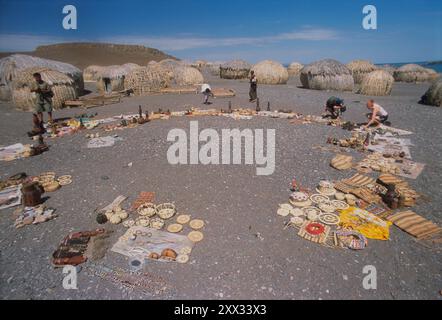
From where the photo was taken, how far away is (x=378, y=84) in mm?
22766

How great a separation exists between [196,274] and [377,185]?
5418mm

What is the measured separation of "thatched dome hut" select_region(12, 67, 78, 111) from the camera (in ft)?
55.4

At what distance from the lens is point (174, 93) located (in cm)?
2308

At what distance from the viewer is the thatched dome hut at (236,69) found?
124 ft

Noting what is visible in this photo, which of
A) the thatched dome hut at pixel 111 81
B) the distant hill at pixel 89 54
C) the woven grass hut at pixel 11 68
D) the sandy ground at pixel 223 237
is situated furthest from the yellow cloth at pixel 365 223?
the distant hill at pixel 89 54

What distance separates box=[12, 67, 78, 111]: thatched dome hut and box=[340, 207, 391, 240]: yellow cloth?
18349mm

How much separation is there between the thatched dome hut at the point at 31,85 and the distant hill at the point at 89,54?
49.3m

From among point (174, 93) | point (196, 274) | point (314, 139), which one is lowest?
point (196, 274)

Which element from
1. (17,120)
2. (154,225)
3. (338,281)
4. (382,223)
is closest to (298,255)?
(338,281)

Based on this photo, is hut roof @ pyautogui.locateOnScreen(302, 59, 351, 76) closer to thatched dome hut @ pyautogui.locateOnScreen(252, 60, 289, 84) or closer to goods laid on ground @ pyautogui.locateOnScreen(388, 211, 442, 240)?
thatched dome hut @ pyautogui.locateOnScreen(252, 60, 289, 84)

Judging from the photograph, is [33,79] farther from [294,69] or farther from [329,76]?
[294,69]

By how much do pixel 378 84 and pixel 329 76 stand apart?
13.9 feet
